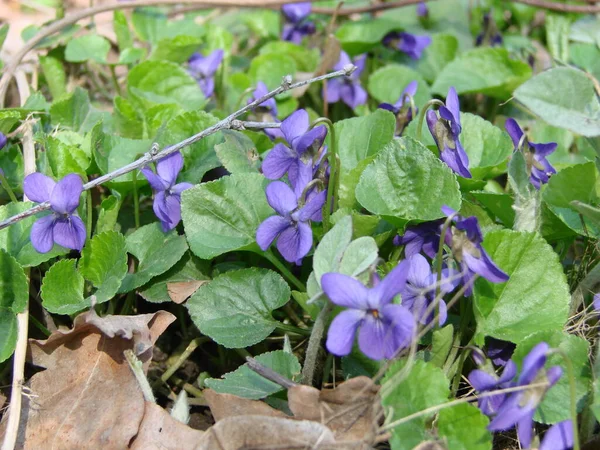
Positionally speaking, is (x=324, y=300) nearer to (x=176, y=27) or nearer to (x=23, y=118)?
(x=23, y=118)

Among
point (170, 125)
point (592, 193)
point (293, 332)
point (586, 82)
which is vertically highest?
point (586, 82)

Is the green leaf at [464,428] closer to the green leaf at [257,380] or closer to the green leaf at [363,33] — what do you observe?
the green leaf at [257,380]

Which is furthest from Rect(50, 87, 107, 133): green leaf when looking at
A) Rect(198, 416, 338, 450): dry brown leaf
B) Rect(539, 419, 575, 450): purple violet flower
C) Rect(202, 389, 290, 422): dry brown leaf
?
Rect(539, 419, 575, 450): purple violet flower

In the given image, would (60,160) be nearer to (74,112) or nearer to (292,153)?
(74,112)

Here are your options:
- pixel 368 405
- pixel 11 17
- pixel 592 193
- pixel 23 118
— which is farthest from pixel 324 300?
pixel 11 17

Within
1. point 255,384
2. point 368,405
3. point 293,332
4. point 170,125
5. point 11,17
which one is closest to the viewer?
point 368,405

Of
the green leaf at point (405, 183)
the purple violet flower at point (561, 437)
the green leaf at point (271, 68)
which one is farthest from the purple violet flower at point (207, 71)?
the purple violet flower at point (561, 437)
